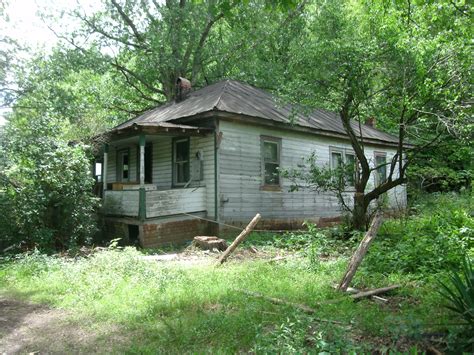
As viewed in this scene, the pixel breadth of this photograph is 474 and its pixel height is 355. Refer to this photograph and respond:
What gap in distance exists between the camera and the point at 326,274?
714cm

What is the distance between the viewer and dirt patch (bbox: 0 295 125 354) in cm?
448

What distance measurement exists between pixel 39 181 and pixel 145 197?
2761 mm

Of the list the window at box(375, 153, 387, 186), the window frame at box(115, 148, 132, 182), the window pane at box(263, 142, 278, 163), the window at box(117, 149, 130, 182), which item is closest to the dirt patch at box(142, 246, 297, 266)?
the window pane at box(263, 142, 278, 163)

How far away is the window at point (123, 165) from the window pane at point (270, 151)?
233 inches

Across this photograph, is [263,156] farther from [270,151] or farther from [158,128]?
[158,128]

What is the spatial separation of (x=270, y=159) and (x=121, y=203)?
533 centimetres

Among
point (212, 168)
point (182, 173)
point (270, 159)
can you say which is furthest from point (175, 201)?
point (270, 159)

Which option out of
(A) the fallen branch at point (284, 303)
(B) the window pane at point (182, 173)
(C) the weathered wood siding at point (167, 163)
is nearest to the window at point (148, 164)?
(C) the weathered wood siding at point (167, 163)

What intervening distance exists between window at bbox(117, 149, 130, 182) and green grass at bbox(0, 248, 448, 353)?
317 inches

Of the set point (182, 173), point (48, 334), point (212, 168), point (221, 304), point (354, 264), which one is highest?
point (212, 168)

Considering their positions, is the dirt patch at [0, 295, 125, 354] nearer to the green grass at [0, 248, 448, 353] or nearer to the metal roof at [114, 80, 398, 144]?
the green grass at [0, 248, 448, 353]

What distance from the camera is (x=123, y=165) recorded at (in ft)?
54.8

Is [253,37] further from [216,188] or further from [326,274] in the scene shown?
[326,274]

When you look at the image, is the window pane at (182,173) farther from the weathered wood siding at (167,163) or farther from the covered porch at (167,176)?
the weathered wood siding at (167,163)
